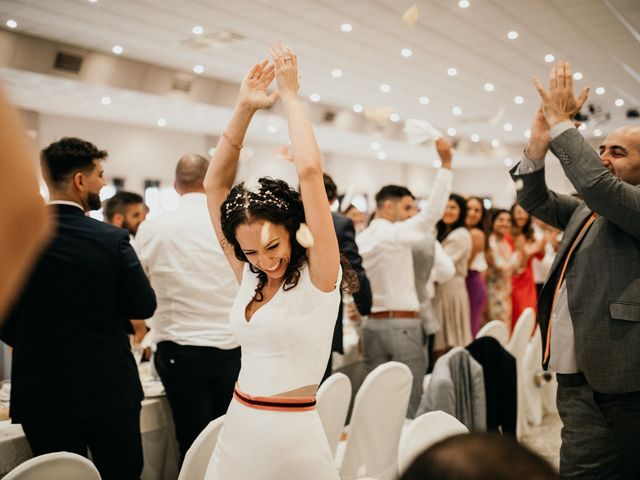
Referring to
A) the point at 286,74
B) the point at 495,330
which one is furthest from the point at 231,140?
the point at 495,330

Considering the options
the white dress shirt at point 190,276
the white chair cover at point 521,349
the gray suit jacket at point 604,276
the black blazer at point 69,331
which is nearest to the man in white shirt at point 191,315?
the white dress shirt at point 190,276

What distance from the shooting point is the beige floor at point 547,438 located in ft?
13.8

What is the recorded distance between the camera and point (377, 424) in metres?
2.44

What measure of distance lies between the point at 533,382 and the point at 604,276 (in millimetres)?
2851

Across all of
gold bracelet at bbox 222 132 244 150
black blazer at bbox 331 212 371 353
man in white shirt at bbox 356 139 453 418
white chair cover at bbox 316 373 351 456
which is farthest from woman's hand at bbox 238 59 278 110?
man in white shirt at bbox 356 139 453 418

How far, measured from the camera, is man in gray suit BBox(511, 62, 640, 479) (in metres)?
2.05

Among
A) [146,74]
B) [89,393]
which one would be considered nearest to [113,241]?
[89,393]

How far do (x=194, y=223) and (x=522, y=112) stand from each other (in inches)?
389

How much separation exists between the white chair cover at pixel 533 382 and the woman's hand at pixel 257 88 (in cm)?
344

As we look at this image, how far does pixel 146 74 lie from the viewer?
816cm

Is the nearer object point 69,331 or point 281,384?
point 281,384

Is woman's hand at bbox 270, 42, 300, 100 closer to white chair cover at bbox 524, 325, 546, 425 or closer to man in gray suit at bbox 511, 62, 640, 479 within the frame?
man in gray suit at bbox 511, 62, 640, 479

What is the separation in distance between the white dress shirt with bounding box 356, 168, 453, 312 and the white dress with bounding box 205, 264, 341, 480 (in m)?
2.48

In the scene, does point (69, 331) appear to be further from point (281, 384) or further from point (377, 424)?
point (377, 424)
